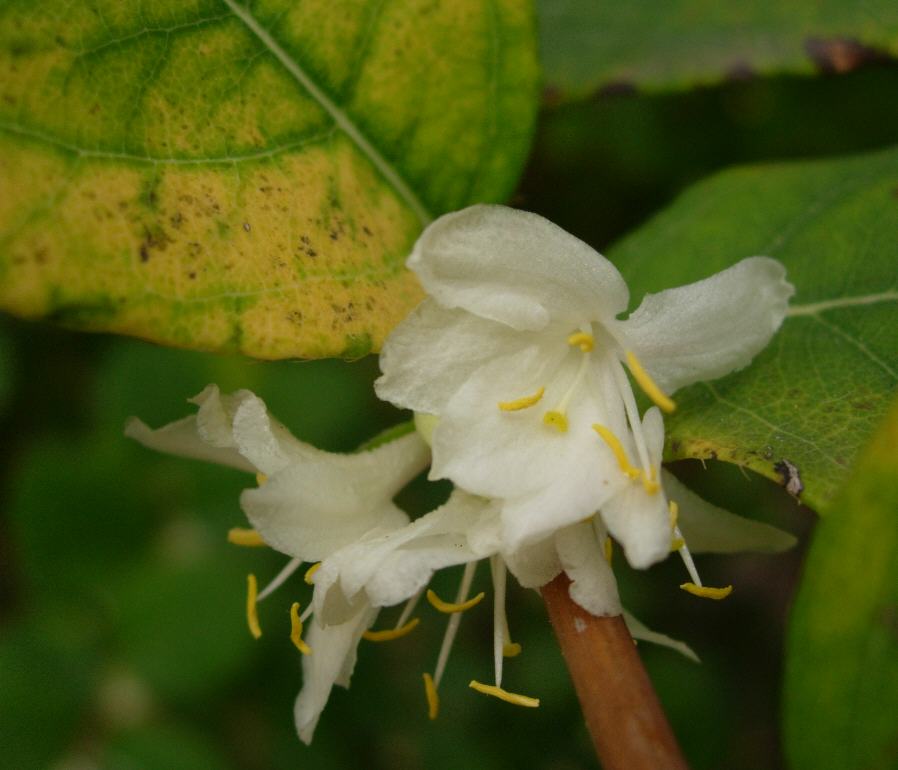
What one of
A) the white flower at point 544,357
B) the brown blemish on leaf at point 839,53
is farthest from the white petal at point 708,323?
the brown blemish on leaf at point 839,53

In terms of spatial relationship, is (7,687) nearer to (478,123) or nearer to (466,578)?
(466,578)

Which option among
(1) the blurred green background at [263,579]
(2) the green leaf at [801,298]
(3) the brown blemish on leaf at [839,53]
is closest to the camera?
(2) the green leaf at [801,298]

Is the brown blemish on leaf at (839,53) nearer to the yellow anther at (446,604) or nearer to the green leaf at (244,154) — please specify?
the green leaf at (244,154)

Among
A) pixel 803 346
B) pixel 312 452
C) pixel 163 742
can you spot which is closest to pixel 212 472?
pixel 163 742

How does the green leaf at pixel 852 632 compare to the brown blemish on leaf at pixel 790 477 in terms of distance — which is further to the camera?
the brown blemish on leaf at pixel 790 477

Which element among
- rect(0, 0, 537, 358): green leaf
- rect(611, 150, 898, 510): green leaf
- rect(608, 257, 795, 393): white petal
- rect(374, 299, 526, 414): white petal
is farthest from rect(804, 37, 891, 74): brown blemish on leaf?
rect(374, 299, 526, 414): white petal

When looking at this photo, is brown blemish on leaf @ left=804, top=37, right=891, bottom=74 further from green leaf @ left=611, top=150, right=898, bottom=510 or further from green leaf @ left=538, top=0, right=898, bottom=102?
green leaf @ left=611, top=150, right=898, bottom=510

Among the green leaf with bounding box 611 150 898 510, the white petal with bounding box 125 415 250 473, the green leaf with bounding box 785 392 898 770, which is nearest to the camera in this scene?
the green leaf with bounding box 785 392 898 770
